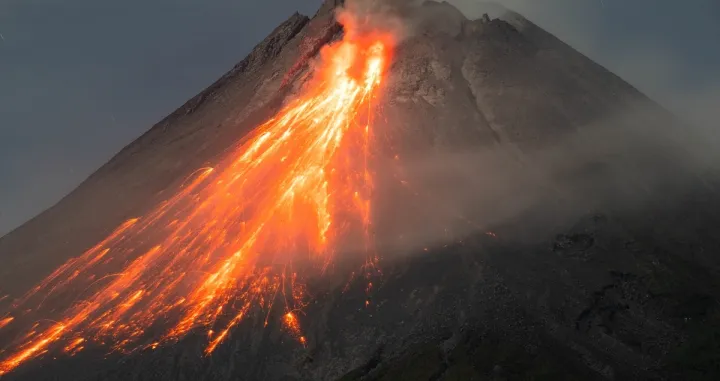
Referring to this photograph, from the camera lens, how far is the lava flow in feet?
201

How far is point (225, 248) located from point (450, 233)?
22.4 m

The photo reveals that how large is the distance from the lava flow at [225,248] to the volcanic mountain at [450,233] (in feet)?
1.66

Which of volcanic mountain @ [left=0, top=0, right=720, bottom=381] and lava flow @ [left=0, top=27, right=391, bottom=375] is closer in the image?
volcanic mountain @ [left=0, top=0, right=720, bottom=381]

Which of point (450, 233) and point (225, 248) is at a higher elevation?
point (225, 248)

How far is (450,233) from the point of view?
2611 inches

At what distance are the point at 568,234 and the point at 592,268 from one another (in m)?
5.08

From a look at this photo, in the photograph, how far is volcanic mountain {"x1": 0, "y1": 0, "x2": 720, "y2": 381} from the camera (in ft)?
178

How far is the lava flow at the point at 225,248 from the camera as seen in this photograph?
6138 cm

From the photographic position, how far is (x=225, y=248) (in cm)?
6994

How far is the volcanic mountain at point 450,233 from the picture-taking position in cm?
5428

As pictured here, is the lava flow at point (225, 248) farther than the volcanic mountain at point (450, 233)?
Yes

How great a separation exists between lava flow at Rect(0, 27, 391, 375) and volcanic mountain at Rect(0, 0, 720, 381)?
51 cm

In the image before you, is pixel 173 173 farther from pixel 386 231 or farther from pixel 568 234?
pixel 568 234

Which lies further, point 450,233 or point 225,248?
point 225,248
